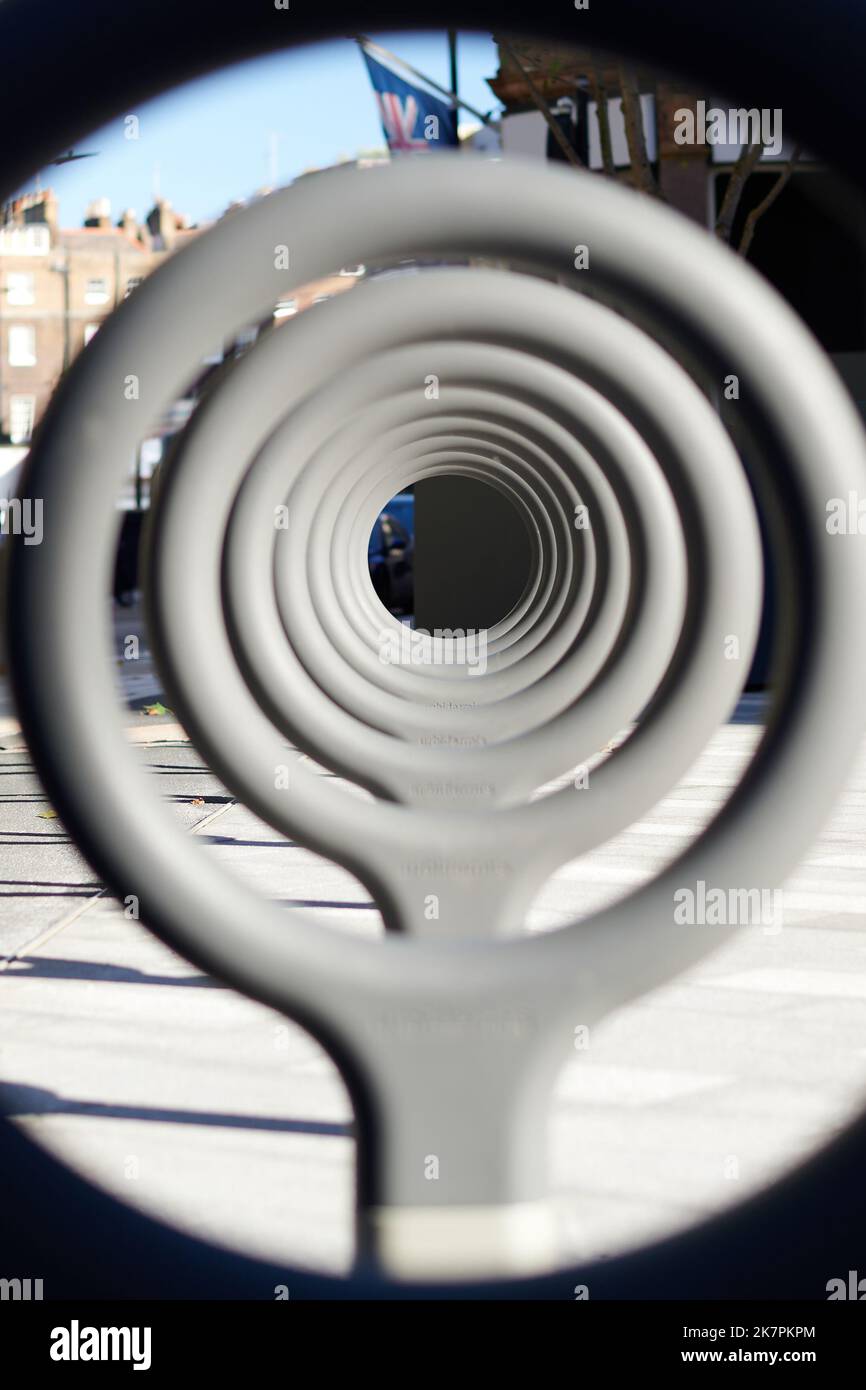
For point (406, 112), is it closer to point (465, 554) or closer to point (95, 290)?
point (465, 554)

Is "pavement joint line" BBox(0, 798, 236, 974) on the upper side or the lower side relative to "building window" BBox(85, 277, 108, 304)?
lower

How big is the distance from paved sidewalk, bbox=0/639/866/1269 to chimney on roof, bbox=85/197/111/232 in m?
74.6

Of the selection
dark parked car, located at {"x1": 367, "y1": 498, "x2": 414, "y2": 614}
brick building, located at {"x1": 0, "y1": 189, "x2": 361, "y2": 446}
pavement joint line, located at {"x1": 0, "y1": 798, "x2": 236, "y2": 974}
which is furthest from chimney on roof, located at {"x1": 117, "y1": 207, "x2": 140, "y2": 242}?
pavement joint line, located at {"x1": 0, "y1": 798, "x2": 236, "y2": 974}

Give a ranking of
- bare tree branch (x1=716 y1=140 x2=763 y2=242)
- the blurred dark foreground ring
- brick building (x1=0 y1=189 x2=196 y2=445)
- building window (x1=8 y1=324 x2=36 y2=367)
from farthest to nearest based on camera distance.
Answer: building window (x1=8 y1=324 x2=36 y2=367) < brick building (x1=0 y1=189 x2=196 y2=445) < bare tree branch (x1=716 y1=140 x2=763 y2=242) < the blurred dark foreground ring

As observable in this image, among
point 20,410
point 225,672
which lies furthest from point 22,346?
point 225,672

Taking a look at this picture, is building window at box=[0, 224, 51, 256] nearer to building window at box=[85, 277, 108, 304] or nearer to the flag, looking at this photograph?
building window at box=[85, 277, 108, 304]

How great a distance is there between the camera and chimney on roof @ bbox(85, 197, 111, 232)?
7669 cm

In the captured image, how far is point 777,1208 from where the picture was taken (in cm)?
220

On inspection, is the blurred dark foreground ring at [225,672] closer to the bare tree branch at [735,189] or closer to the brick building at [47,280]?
the bare tree branch at [735,189]

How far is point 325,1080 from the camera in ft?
13.6

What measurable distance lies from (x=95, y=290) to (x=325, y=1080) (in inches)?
2968

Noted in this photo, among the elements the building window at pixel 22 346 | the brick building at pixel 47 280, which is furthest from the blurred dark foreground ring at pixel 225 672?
the building window at pixel 22 346

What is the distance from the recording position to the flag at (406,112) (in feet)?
44.4

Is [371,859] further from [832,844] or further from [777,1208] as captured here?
[832,844]
